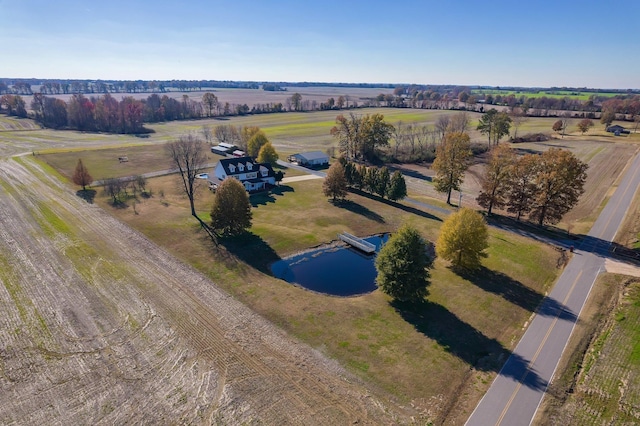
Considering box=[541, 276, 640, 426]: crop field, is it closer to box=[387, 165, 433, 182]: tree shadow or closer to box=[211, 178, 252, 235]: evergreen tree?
box=[211, 178, 252, 235]: evergreen tree

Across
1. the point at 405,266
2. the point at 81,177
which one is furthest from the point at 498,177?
the point at 81,177

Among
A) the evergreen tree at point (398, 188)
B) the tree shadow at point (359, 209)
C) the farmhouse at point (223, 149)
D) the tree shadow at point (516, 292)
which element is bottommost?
the tree shadow at point (516, 292)

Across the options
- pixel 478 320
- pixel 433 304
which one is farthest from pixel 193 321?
pixel 478 320

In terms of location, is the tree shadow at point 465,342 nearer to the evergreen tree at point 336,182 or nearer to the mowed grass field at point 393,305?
the mowed grass field at point 393,305

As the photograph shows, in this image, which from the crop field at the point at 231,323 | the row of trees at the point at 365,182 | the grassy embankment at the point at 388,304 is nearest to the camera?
the crop field at the point at 231,323

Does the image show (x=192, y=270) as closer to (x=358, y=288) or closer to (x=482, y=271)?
(x=358, y=288)

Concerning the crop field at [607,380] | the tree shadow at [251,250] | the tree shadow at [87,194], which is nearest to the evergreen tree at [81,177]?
the tree shadow at [87,194]
